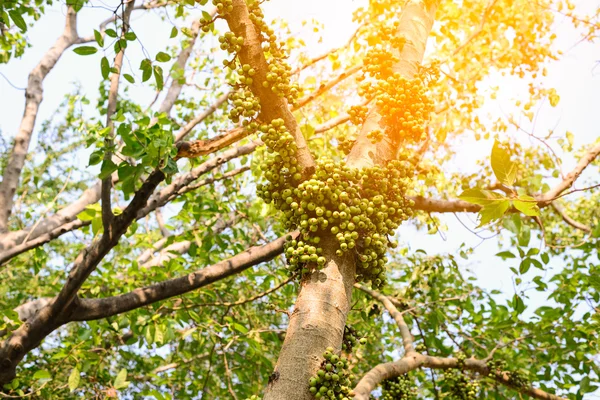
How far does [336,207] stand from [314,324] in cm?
52

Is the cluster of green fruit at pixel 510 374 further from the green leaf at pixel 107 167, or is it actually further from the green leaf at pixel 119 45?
the green leaf at pixel 119 45

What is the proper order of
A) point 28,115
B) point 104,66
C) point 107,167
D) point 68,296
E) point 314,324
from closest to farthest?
point 314,324 < point 107,167 < point 104,66 < point 68,296 < point 28,115

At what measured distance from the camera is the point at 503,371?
4.02m

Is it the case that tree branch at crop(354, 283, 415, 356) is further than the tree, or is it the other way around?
tree branch at crop(354, 283, 415, 356)

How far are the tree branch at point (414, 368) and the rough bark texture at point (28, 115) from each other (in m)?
4.97

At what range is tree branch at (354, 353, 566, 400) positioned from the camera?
9.10ft

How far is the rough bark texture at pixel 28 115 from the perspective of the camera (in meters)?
6.16

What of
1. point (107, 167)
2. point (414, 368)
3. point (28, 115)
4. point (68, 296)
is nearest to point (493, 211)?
point (107, 167)

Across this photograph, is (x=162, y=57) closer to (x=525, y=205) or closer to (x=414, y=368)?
(x=525, y=205)

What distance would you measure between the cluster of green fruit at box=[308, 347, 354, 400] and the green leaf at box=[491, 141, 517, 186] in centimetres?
89

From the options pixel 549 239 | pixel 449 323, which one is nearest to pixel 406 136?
pixel 449 323

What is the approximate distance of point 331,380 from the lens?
5.66 feet

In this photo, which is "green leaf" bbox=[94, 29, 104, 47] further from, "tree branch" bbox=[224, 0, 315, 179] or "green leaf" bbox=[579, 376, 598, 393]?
"green leaf" bbox=[579, 376, 598, 393]

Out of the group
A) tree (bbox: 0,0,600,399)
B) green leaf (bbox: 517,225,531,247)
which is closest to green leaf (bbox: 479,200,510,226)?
tree (bbox: 0,0,600,399)
